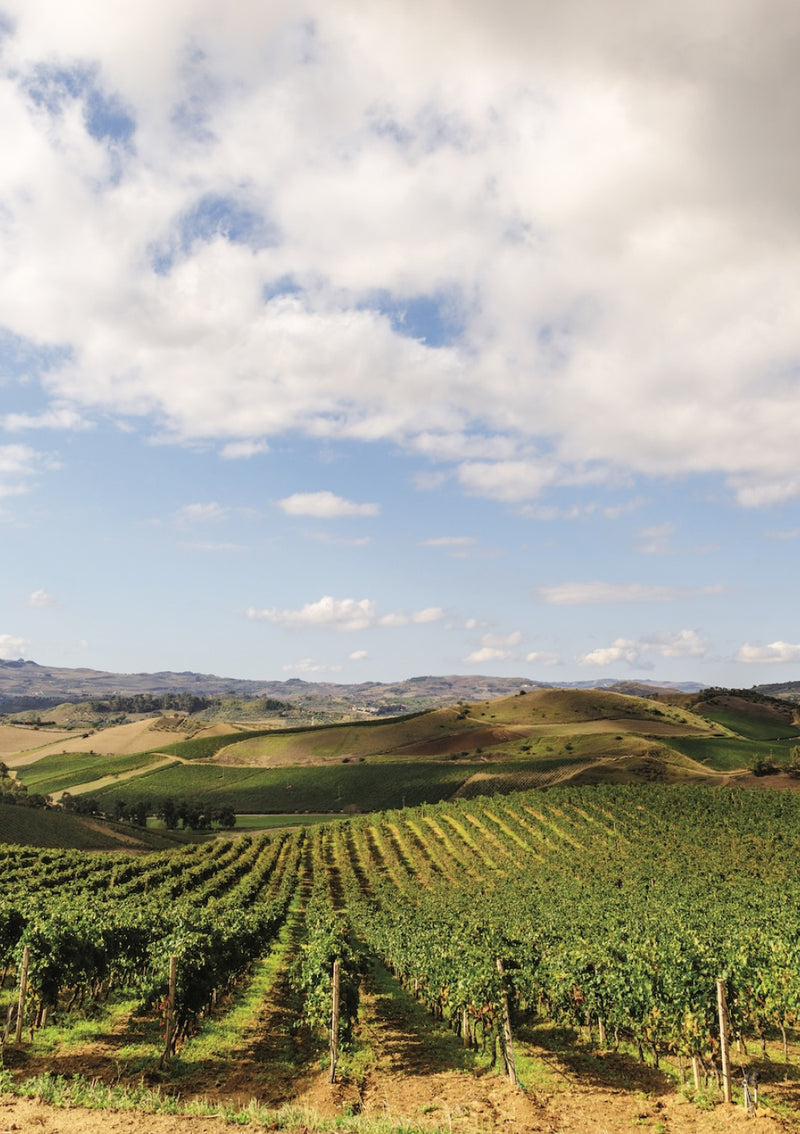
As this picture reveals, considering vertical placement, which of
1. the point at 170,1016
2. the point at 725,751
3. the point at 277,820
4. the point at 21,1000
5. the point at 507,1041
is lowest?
the point at 277,820

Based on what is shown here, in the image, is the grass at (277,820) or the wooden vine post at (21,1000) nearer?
the wooden vine post at (21,1000)

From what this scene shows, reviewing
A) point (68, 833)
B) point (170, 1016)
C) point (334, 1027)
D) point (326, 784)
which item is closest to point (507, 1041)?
point (334, 1027)

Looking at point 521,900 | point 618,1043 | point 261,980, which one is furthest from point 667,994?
point 521,900

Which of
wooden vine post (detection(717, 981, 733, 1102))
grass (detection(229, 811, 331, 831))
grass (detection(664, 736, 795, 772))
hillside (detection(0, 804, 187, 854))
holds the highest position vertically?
wooden vine post (detection(717, 981, 733, 1102))

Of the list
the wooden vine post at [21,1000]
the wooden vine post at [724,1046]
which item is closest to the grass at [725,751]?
the wooden vine post at [724,1046]

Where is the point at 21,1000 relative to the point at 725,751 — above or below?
above

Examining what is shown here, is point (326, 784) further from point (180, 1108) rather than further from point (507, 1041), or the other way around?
point (180, 1108)

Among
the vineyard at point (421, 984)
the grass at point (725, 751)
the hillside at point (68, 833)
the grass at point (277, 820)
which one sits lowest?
the grass at point (277, 820)

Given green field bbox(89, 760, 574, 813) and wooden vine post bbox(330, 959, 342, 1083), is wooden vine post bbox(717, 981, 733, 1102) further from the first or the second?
green field bbox(89, 760, 574, 813)

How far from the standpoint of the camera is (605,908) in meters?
47.2

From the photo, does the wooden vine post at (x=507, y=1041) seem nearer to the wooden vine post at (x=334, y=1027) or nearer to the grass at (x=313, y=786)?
the wooden vine post at (x=334, y=1027)

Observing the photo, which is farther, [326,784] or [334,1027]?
[326,784]

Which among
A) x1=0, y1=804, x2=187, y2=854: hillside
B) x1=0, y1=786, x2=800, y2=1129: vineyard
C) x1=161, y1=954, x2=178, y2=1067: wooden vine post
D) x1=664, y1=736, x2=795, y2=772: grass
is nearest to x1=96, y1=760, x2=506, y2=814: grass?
x1=664, y1=736, x2=795, y2=772: grass

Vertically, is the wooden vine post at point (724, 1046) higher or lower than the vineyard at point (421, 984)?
higher
